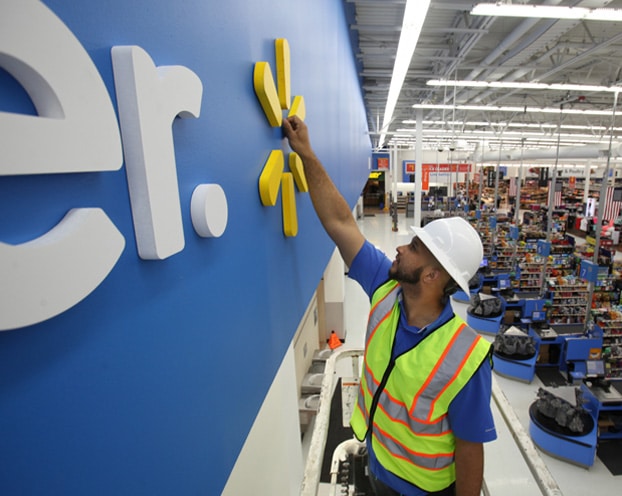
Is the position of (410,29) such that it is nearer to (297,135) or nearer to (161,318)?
(297,135)

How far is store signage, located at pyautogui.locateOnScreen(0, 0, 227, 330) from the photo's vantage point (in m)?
0.47

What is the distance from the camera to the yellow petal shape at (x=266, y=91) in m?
1.49

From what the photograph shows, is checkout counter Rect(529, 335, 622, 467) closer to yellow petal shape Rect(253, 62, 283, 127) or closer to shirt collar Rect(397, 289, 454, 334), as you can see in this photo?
shirt collar Rect(397, 289, 454, 334)

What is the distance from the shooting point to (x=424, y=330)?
1831 millimetres

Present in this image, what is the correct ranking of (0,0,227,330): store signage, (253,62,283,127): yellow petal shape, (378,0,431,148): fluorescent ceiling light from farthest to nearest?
(378,0,431,148): fluorescent ceiling light < (253,62,283,127): yellow petal shape < (0,0,227,330): store signage

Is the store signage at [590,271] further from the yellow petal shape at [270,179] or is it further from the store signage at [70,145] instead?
the store signage at [70,145]

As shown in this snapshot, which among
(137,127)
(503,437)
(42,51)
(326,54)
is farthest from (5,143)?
(503,437)

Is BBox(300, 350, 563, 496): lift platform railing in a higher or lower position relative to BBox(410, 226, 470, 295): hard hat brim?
lower

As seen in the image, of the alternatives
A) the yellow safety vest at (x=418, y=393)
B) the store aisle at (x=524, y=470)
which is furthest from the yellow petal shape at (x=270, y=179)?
the store aisle at (x=524, y=470)

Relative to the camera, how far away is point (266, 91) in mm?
1524

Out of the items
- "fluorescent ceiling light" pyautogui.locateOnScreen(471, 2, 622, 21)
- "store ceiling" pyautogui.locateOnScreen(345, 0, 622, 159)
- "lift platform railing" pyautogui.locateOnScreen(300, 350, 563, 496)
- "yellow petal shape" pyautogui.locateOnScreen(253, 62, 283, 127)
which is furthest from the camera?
"store ceiling" pyautogui.locateOnScreen(345, 0, 622, 159)

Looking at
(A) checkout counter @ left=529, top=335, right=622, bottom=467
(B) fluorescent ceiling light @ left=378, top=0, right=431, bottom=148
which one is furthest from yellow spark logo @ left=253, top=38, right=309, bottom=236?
(A) checkout counter @ left=529, top=335, right=622, bottom=467

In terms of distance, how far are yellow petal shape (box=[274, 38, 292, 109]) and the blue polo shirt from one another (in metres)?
1.05

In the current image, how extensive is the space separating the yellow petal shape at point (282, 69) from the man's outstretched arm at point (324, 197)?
5.8 inches
